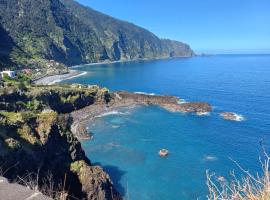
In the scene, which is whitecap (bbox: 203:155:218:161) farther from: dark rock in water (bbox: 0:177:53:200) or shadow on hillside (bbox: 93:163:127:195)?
dark rock in water (bbox: 0:177:53:200)

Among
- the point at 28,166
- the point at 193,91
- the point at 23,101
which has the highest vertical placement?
the point at 28,166

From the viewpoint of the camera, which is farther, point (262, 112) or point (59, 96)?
point (59, 96)

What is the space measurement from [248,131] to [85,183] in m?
44.7

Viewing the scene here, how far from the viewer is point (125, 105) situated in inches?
4011

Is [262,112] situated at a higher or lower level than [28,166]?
lower

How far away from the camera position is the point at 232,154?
2304 inches

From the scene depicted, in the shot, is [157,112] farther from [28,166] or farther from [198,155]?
[28,166]

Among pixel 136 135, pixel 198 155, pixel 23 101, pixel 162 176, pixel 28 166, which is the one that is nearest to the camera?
pixel 28 166

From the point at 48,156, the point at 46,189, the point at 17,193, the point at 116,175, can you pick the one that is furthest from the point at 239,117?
the point at 17,193

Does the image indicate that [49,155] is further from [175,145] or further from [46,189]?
[175,145]

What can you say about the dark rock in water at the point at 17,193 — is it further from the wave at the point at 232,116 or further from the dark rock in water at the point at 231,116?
the dark rock in water at the point at 231,116

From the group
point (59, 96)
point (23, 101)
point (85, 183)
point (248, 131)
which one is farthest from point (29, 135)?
point (59, 96)

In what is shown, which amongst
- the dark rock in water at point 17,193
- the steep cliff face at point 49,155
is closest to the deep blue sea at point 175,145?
the steep cliff face at point 49,155

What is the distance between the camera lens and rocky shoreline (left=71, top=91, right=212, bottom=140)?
82.8 meters
